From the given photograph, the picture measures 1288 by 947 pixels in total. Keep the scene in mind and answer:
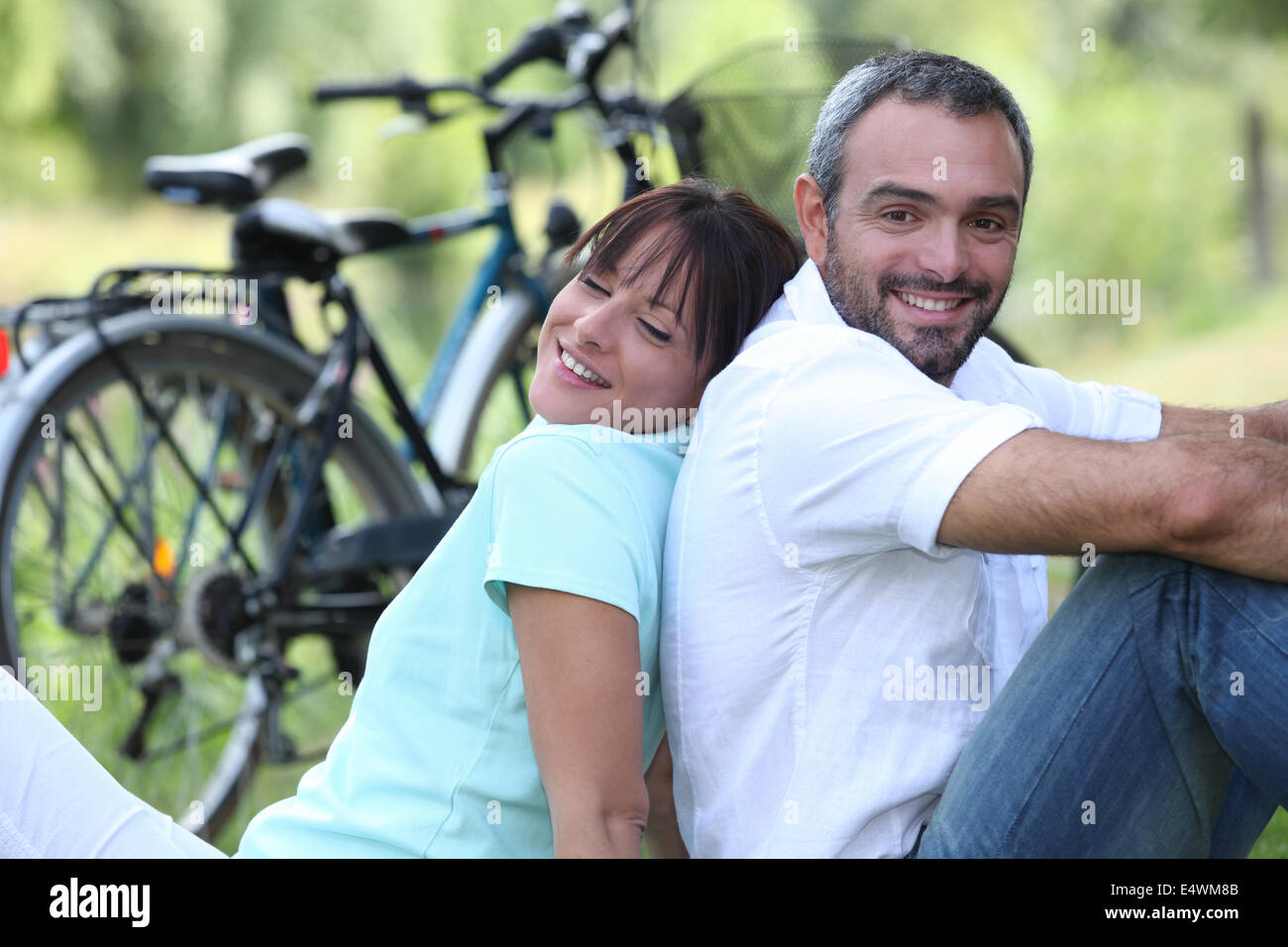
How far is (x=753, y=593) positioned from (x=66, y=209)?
9896 millimetres

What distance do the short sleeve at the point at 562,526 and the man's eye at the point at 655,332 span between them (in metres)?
0.20

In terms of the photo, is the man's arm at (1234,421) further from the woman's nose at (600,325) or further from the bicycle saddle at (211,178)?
the bicycle saddle at (211,178)

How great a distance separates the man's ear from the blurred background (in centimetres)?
732

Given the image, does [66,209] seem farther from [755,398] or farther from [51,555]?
[755,398]

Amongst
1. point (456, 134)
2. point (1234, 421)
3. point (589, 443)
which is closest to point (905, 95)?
point (589, 443)

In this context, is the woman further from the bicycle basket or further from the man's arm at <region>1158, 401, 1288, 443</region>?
the bicycle basket

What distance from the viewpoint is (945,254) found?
5.10 feet

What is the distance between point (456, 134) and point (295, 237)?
8.28 meters

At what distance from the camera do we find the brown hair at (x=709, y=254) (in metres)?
1.55

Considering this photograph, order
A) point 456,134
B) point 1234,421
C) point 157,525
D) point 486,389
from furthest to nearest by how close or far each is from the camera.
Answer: point 456,134, point 486,389, point 157,525, point 1234,421

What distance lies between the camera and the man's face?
1538 millimetres

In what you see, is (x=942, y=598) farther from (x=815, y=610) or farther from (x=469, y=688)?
(x=469, y=688)

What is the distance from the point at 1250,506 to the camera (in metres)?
1.25

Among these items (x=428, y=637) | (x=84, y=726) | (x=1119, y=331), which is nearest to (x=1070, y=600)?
(x=428, y=637)
